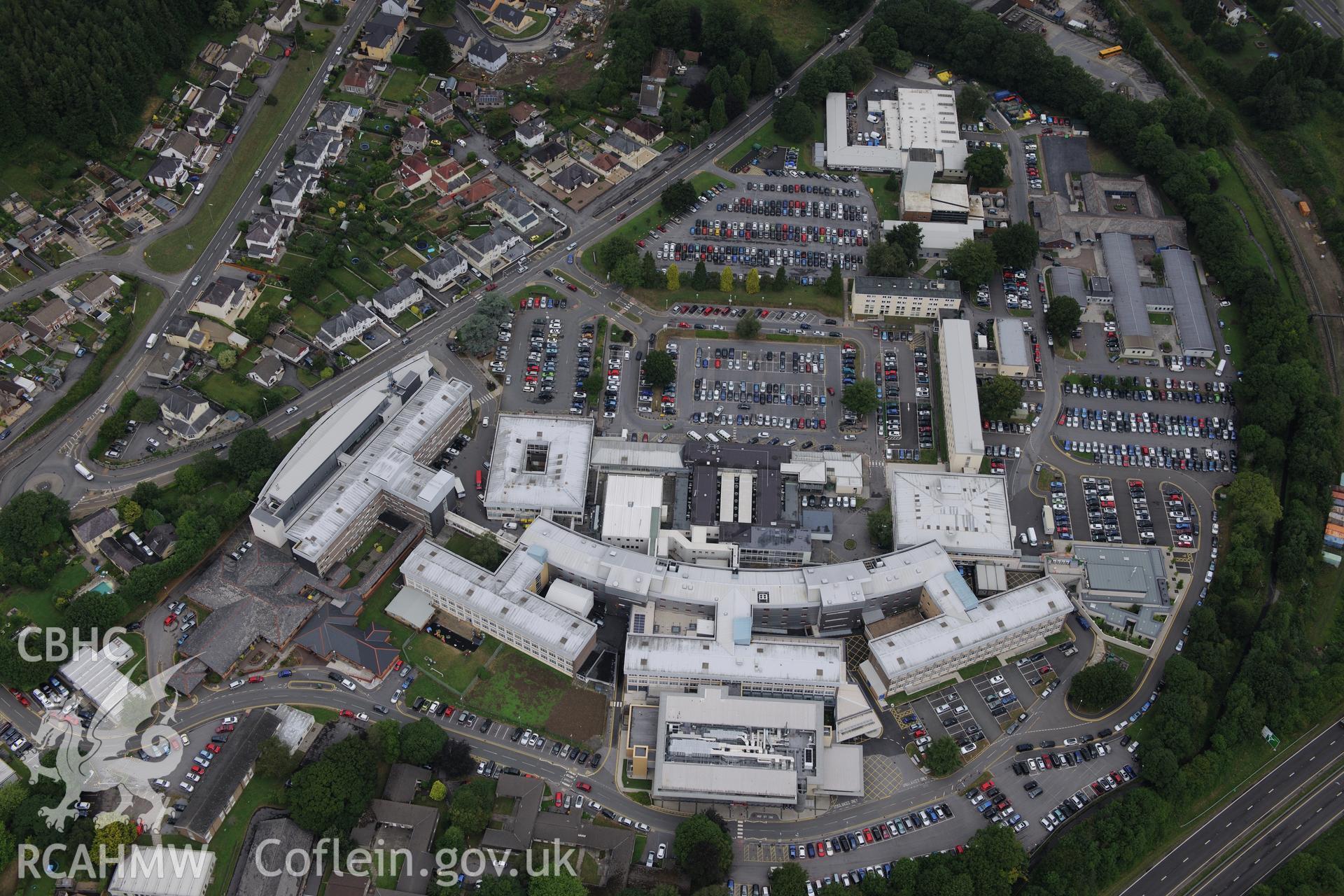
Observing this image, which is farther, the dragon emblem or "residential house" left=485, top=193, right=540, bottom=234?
"residential house" left=485, top=193, right=540, bottom=234

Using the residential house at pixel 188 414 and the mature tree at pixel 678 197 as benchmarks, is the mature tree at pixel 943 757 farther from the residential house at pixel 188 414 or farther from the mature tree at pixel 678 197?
the residential house at pixel 188 414

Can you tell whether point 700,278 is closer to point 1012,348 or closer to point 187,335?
point 1012,348

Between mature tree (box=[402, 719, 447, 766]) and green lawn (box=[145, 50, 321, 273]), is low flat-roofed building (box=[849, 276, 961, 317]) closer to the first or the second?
mature tree (box=[402, 719, 447, 766])

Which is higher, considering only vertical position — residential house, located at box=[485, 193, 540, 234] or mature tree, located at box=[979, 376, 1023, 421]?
residential house, located at box=[485, 193, 540, 234]

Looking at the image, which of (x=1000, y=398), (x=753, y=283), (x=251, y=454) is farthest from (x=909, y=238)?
(x=251, y=454)

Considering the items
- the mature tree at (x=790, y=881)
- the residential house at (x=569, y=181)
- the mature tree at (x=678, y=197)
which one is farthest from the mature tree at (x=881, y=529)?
the residential house at (x=569, y=181)

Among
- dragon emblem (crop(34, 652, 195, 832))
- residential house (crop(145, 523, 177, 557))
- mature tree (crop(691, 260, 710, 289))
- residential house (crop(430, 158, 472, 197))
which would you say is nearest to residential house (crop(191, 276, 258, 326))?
residential house (crop(430, 158, 472, 197))

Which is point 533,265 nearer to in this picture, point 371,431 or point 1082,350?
point 371,431
